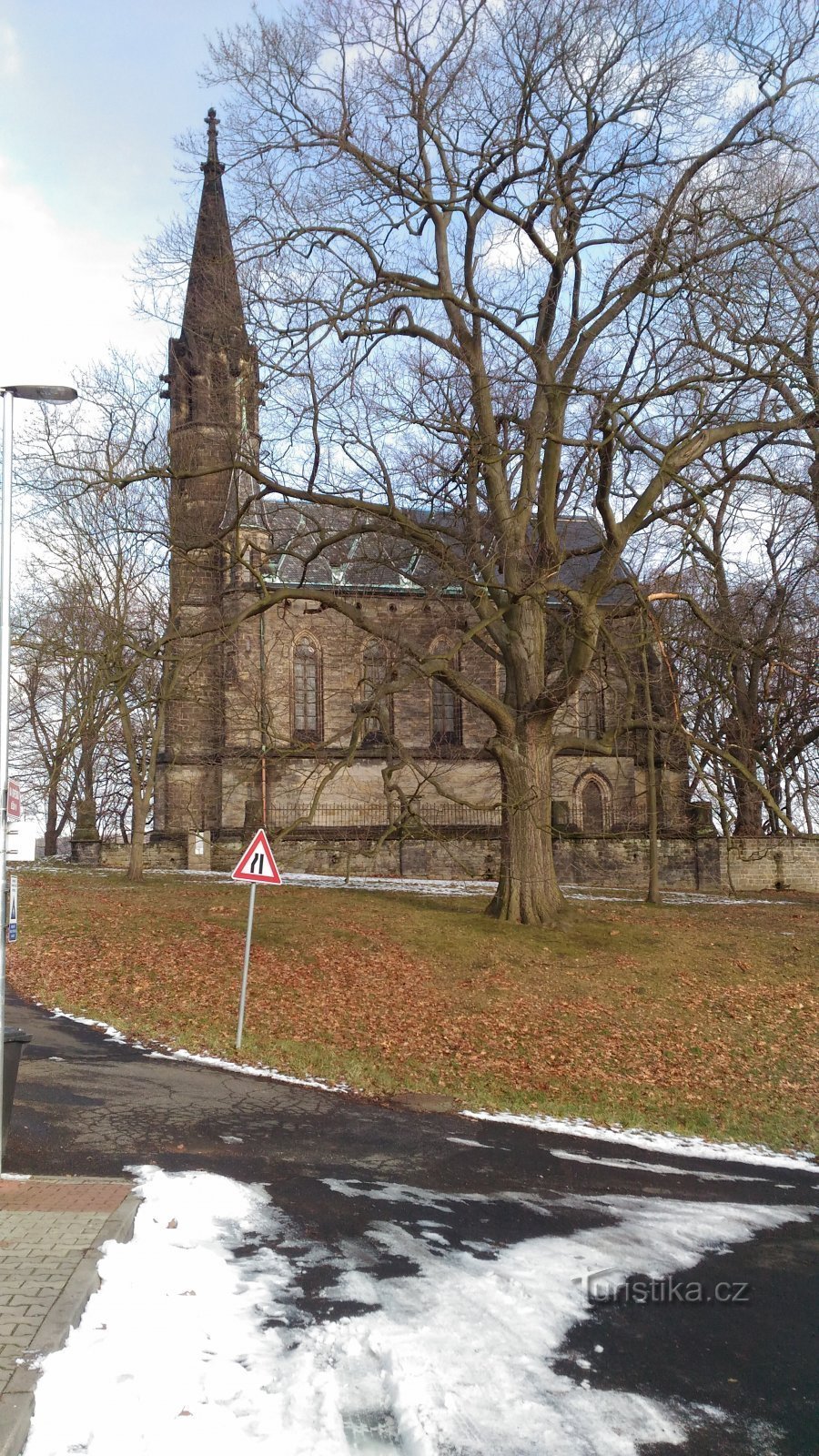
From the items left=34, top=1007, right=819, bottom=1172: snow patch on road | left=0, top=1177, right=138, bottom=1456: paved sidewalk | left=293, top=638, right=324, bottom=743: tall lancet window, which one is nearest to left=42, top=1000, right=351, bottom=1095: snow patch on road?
left=34, top=1007, right=819, bottom=1172: snow patch on road

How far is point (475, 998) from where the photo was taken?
15031 millimetres

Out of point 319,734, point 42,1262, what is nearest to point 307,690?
point 319,734

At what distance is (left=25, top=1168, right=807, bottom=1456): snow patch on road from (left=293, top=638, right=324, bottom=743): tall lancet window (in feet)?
113

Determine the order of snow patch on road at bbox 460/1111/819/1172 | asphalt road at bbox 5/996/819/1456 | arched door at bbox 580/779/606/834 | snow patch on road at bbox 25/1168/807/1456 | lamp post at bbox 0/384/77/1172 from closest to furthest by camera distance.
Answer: snow patch on road at bbox 25/1168/807/1456 → asphalt road at bbox 5/996/819/1456 → lamp post at bbox 0/384/77/1172 → snow patch on road at bbox 460/1111/819/1172 → arched door at bbox 580/779/606/834

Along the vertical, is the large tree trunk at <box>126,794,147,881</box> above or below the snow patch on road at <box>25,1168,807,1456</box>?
above

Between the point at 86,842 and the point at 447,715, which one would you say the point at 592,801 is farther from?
the point at 86,842

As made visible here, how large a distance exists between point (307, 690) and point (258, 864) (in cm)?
3014

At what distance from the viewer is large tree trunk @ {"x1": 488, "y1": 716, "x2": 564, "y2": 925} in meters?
18.7

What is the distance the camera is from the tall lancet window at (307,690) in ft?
135

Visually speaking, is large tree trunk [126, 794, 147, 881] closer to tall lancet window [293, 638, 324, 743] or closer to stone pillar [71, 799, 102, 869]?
stone pillar [71, 799, 102, 869]

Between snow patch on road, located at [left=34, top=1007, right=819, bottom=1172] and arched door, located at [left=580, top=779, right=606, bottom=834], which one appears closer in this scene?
snow patch on road, located at [left=34, top=1007, right=819, bottom=1172]

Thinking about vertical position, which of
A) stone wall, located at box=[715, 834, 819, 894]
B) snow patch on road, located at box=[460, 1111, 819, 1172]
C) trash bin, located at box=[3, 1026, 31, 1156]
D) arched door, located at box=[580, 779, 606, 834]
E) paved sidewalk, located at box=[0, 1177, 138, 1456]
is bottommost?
snow patch on road, located at box=[460, 1111, 819, 1172]

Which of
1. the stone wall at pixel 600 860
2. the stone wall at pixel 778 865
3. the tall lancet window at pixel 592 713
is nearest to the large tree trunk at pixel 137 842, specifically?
the stone wall at pixel 600 860

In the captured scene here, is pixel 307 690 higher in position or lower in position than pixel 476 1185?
higher
